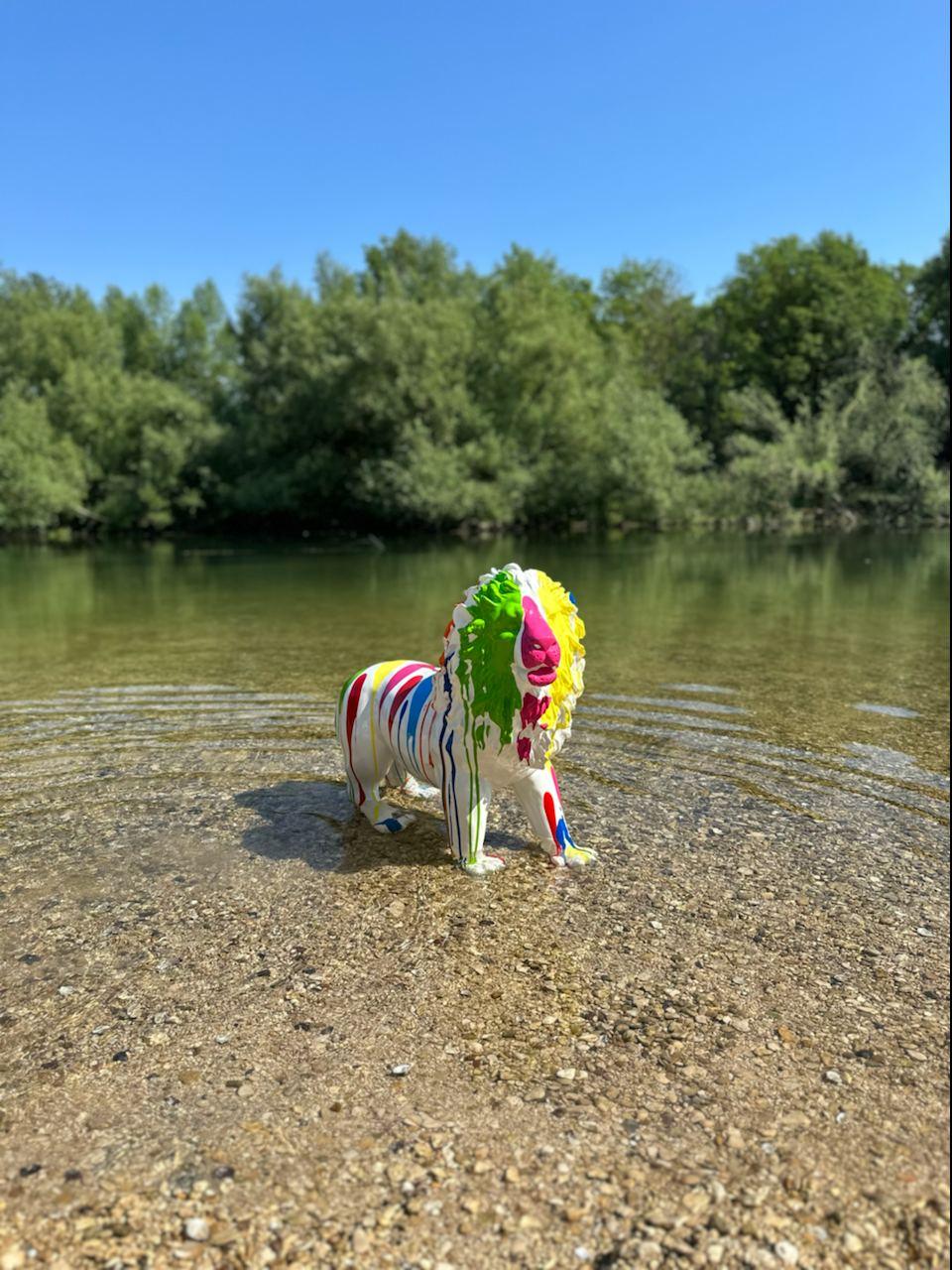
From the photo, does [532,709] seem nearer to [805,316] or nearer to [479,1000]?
[479,1000]

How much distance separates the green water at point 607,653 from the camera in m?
8.24

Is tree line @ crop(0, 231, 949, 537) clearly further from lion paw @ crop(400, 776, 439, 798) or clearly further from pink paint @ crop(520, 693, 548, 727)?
pink paint @ crop(520, 693, 548, 727)

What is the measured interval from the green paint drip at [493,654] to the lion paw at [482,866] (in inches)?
33.6

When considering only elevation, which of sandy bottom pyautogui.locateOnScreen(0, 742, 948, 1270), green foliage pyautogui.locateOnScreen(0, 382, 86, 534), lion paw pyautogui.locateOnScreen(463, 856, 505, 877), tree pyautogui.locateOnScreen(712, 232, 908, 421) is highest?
tree pyautogui.locateOnScreen(712, 232, 908, 421)

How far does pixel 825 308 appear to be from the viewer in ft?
201

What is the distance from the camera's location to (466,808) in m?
5.21

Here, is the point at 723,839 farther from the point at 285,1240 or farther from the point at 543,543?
the point at 543,543

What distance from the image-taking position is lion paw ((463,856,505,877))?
5281mm

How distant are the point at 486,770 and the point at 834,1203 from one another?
9.15 feet

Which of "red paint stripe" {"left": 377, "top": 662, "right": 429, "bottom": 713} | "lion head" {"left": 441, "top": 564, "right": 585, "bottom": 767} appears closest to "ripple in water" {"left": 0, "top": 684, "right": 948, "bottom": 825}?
"red paint stripe" {"left": 377, "top": 662, "right": 429, "bottom": 713}

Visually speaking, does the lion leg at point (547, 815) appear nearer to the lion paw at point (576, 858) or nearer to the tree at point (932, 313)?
the lion paw at point (576, 858)

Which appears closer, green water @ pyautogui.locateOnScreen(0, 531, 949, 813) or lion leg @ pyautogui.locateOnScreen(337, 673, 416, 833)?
lion leg @ pyautogui.locateOnScreen(337, 673, 416, 833)

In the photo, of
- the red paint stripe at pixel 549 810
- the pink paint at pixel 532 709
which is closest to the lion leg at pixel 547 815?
the red paint stripe at pixel 549 810

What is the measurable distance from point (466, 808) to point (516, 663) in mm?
1001
